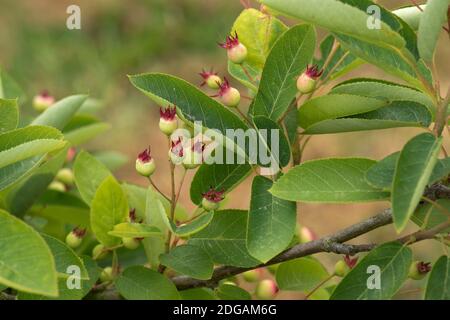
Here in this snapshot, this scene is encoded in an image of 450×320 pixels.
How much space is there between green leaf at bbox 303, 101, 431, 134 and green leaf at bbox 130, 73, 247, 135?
0.10 metres

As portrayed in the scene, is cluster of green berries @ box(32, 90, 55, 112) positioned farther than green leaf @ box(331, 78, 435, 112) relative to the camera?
Yes

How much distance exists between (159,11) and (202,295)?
3.08m

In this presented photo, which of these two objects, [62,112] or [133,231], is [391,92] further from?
[62,112]

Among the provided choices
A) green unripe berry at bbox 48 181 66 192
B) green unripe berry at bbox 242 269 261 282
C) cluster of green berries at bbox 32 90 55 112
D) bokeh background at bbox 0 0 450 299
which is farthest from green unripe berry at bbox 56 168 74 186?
bokeh background at bbox 0 0 450 299

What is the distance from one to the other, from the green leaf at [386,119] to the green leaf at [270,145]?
0.14ft

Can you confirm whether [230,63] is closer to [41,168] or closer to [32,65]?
[41,168]

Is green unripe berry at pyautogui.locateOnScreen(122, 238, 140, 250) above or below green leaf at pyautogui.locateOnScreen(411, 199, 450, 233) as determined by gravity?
below

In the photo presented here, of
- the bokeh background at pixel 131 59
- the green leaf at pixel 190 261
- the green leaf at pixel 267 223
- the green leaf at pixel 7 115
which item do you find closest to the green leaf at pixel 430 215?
the green leaf at pixel 267 223

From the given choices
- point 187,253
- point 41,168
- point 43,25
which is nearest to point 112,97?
point 43,25

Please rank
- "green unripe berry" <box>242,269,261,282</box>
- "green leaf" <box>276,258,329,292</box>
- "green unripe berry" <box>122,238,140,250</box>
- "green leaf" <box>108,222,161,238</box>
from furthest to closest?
"green unripe berry" <box>242,269,261,282</box> → "green leaf" <box>276,258,329,292</box> → "green unripe berry" <box>122,238,140,250</box> → "green leaf" <box>108,222,161,238</box>

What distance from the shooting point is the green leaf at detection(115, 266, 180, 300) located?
1.04 m

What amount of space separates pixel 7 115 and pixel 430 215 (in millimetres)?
533

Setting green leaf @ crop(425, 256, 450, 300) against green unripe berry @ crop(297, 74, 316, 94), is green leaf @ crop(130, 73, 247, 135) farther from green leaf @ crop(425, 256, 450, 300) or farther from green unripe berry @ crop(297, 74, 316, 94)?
green leaf @ crop(425, 256, 450, 300)

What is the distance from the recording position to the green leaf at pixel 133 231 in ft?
3.18
